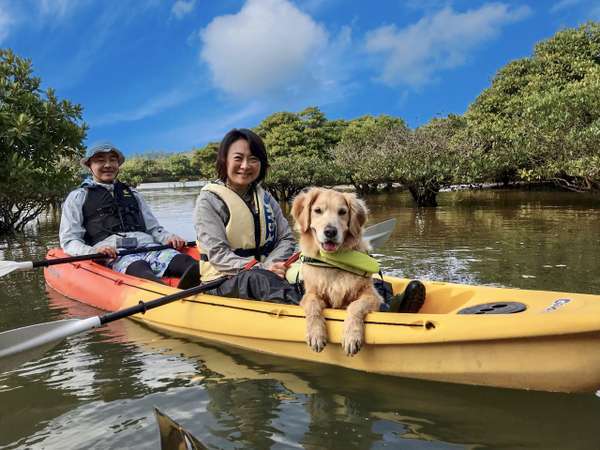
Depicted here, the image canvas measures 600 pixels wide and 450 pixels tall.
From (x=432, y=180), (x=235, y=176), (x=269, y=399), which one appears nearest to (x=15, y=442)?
(x=269, y=399)

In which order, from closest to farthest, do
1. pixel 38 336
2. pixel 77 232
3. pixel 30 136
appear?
pixel 38 336 → pixel 77 232 → pixel 30 136

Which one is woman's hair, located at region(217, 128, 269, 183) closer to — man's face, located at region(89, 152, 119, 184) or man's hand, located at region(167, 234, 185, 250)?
man's hand, located at region(167, 234, 185, 250)

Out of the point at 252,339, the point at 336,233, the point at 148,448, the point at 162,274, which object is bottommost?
the point at 148,448

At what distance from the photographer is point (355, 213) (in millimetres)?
3479

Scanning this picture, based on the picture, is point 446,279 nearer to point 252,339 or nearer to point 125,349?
point 252,339

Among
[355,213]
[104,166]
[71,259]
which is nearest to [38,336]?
[355,213]

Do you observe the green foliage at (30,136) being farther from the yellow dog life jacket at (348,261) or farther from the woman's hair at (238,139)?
the yellow dog life jacket at (348,261)

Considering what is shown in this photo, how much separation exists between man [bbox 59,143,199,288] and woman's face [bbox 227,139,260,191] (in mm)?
1727

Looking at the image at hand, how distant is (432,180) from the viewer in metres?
19.1

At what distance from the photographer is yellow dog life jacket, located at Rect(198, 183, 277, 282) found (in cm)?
434

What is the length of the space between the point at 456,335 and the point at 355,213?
1035 mm

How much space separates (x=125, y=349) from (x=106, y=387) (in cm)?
85

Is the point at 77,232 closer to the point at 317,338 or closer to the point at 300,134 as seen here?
the point at 317,338

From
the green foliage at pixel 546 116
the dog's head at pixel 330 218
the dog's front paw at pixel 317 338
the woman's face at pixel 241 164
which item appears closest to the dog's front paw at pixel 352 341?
the dog's front paw at pixel 317 338
